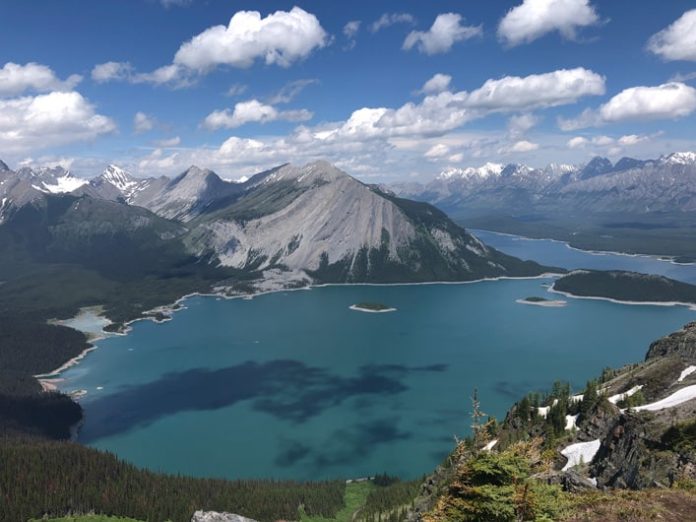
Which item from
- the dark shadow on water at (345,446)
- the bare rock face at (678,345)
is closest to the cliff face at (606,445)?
the bare rock face at (678,345)

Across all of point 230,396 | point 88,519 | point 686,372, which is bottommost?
point 230,396

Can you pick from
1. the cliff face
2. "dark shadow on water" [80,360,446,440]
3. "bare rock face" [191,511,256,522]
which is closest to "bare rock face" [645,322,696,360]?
the cliff face

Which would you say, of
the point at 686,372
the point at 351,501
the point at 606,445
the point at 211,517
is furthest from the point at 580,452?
the point at 351,501

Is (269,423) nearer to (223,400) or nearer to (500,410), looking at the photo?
(223,400)

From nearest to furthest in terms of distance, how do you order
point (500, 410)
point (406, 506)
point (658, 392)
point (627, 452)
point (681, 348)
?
point (627, 452) < point (658, 392) < point (406, 506) < point (681, 348) < point (500, 410)

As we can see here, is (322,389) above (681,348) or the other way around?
the other way around

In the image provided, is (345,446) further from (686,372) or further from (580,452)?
(580,452)

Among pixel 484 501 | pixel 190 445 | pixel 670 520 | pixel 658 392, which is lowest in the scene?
pixel 190 445

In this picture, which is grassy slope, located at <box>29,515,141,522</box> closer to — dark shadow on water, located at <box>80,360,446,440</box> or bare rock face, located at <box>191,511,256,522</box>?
bare rock face, located at <box>191,511,256,522</box>

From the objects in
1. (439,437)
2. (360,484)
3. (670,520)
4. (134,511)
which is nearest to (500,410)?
(439,437)
